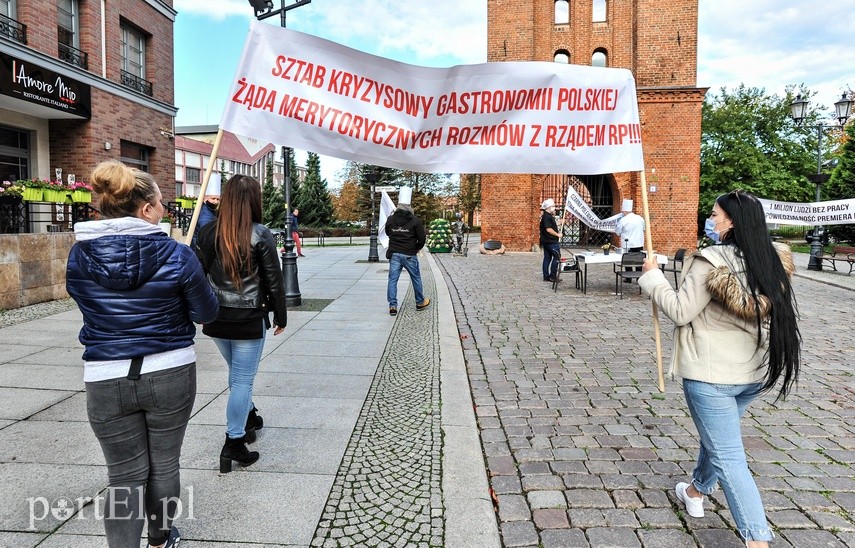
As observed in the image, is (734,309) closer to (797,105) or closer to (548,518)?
(548,518)

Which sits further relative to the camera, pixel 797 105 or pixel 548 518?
pixel 797 105

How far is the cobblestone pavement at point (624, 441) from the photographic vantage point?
3002 millimetres

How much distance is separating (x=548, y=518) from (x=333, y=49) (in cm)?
353

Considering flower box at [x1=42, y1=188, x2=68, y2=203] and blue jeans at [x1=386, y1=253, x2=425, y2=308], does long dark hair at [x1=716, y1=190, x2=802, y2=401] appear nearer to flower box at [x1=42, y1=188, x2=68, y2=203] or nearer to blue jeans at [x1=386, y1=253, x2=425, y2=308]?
blue jeans at [x1=386, y1=253, x2=425, y2=308]

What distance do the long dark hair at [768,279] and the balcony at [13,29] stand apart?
48.5 feet

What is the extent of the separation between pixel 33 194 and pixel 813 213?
19.6 metres

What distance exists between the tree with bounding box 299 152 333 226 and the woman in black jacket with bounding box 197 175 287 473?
179 ft

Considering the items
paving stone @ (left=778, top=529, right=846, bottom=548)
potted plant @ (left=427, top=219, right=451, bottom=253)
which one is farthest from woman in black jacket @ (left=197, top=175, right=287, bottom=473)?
potted plant @ (left=427, top=219, right=451, bottom=253)

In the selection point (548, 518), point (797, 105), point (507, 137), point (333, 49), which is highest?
point (797, 105)

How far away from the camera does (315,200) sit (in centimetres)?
5966

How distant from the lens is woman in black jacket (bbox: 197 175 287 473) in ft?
11.2

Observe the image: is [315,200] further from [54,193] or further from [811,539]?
[811,539]

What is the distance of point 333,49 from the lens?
4160mm

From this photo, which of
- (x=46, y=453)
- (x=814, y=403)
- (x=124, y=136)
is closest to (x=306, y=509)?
(x=46, y=453)
